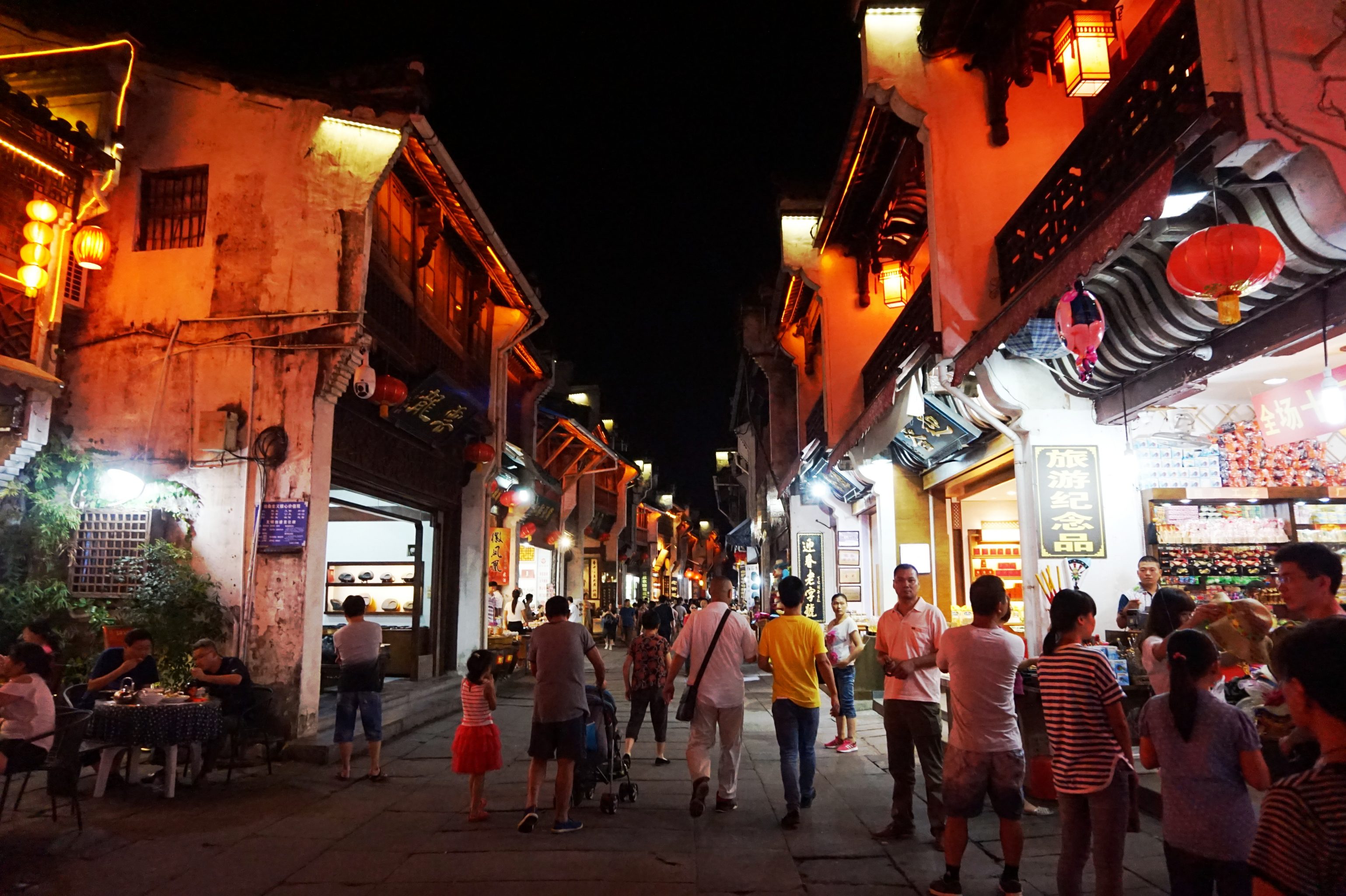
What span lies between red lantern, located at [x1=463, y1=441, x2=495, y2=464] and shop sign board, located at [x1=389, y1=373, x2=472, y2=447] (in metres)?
0.82

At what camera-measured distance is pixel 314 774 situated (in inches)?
351

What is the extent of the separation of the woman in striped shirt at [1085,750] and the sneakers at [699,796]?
10.3ft

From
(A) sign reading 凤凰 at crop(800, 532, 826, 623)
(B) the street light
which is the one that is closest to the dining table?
(B) the street light

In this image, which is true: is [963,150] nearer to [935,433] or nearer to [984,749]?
[935,433]

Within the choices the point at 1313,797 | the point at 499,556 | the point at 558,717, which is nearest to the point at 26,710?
the point at 558,717

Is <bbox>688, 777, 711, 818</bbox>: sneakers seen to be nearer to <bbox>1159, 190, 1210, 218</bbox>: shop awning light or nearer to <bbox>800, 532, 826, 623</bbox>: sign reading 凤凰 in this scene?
<bbox>1159, 190, 1210, 218</bbox>: shop awning light

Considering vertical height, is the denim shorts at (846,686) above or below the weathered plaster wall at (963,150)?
below

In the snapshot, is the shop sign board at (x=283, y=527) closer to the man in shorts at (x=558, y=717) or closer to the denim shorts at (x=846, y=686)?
the man in shorts at (x=558, y=717)

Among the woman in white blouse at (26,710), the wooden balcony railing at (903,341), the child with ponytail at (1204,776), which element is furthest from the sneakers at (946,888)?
the woman in white blouse at (26,710)

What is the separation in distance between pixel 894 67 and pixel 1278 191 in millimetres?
5353

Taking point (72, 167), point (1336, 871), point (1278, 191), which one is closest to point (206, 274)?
point (72, 167)

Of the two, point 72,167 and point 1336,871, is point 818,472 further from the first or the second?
point 1336,871

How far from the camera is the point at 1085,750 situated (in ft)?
14.1

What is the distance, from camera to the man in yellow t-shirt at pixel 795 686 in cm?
683
